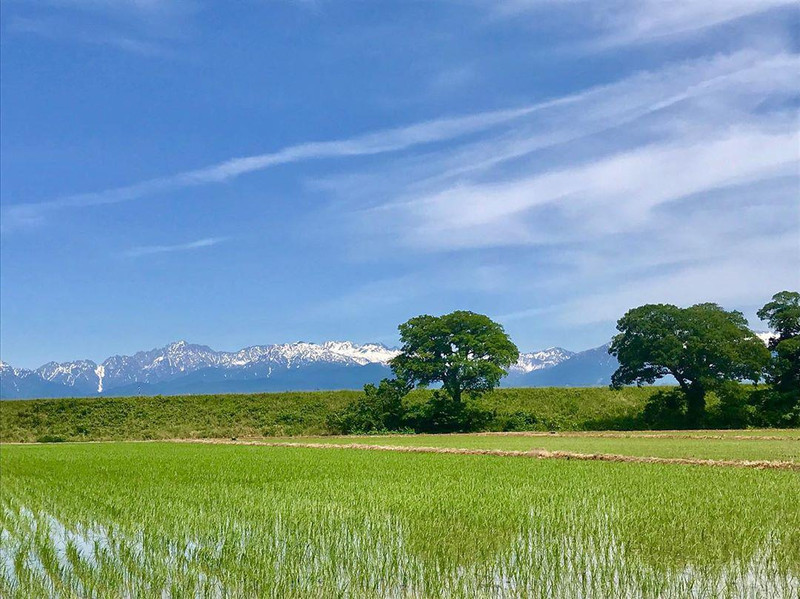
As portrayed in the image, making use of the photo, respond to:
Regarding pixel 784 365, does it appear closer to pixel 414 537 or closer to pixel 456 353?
pixel 456 353

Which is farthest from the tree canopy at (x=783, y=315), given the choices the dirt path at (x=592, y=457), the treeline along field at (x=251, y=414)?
the dirt path at (x=592, y=457)

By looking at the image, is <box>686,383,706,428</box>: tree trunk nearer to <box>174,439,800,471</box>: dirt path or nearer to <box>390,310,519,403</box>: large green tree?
<box>390,310,519,403</box>: large green tree

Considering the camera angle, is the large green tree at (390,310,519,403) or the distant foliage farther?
the large green tree at (390,310,519,403)

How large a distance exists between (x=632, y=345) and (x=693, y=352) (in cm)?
395

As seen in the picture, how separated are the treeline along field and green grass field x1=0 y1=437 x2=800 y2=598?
3544cm

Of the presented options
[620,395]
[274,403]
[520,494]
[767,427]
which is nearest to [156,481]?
[520,494]

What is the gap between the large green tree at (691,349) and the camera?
4522 cm

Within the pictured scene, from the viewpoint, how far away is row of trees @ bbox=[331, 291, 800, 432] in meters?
45.3

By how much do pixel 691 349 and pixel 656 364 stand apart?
7.98ft

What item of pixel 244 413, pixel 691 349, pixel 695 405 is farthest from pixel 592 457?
pixel 244 413

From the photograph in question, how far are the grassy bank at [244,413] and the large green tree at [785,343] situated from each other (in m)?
9.59

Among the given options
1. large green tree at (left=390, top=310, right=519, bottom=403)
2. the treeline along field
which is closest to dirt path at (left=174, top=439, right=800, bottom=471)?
large green tree at (left=390, top=310, right=519, bottom=403)

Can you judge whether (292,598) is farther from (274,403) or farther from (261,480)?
(274,403)

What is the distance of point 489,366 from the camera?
50031 mm
